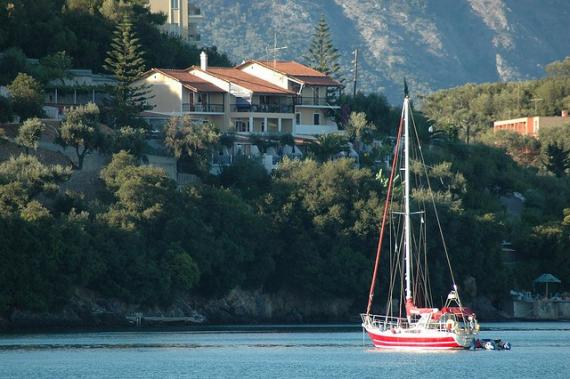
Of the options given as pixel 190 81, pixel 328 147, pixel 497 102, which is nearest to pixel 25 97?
pixel 190 81

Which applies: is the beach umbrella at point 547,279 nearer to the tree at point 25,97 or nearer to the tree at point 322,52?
the tree at point 25,97

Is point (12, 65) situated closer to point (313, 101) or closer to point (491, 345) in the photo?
point (313, 101)

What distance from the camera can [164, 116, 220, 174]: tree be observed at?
10875 cm

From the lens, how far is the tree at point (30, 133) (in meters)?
101

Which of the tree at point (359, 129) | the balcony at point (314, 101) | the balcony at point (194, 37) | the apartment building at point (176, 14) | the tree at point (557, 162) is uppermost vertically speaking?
the apartment building at point (176, 14)

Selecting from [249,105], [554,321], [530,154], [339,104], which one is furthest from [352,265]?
[530,154]

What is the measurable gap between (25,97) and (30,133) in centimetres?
574

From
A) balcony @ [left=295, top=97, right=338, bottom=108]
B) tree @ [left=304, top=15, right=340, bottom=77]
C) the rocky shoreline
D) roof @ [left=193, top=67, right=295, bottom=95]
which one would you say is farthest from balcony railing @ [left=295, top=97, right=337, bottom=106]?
the rocky shoreline

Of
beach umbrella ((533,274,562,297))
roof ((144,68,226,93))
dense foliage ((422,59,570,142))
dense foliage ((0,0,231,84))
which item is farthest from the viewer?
dense foliage ((422,59,570,142))

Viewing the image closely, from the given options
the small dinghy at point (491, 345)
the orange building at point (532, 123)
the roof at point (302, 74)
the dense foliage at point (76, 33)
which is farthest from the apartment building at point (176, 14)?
the small dinghy at point (491, 345)

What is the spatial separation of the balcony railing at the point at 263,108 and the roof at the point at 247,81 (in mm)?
1122

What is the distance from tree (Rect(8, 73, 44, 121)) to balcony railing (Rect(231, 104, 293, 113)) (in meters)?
18.9

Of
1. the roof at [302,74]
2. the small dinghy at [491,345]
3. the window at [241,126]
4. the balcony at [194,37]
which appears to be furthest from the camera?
the balcony at [194,37]

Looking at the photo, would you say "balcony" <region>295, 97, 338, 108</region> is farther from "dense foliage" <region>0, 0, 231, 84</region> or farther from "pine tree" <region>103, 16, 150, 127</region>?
"pine tree" <region>103, 16, 150, 127</region>
